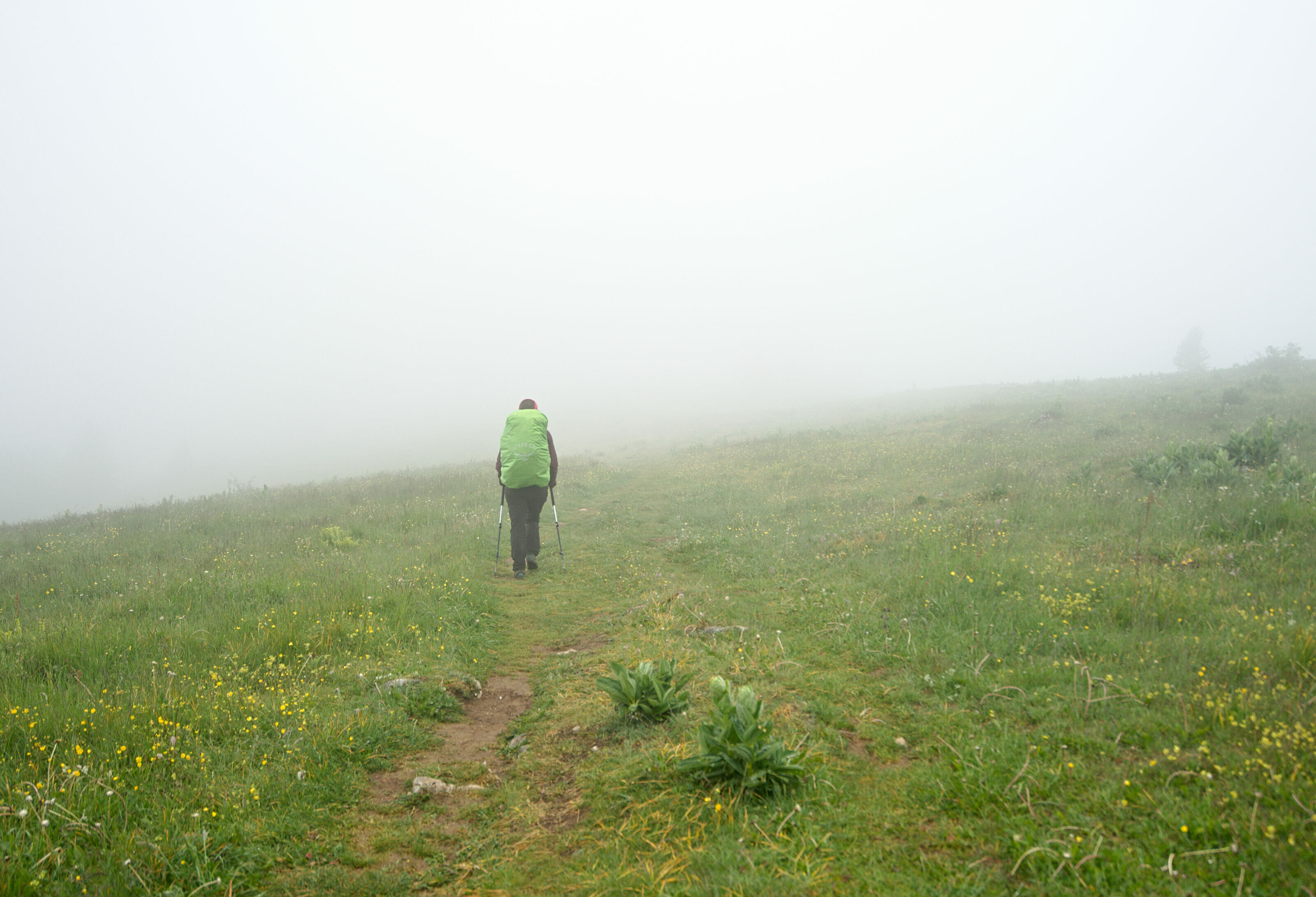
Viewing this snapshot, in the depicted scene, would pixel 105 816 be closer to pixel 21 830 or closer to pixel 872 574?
pixel 21 830

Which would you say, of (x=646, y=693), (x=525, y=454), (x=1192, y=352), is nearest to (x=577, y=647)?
(x=646, y=693)

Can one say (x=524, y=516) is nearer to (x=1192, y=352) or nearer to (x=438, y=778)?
(x=438, y=778)

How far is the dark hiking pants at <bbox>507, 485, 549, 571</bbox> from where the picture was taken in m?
11.3

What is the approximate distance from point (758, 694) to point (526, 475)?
6895 mm

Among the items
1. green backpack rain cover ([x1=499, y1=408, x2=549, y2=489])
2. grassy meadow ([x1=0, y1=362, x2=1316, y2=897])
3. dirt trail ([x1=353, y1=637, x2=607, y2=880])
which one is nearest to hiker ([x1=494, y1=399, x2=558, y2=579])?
green backpack rain cover ([x1=499, y1=408, x2=549, y2=489])

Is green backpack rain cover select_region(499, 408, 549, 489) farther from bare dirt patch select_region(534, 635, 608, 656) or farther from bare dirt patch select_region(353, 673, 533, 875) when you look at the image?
bare dirt patch select_region(353, 673, 533, 875)

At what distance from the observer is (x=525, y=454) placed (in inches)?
437

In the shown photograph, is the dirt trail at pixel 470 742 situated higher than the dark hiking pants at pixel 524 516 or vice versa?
the dark hiking pants at pixel 524 516

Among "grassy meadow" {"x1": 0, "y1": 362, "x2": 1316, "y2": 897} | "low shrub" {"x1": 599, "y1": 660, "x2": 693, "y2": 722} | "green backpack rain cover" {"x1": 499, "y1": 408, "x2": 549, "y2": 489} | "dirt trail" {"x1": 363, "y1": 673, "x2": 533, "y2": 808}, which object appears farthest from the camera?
"green backpack rain cover" {"x1": 499, "y1": 408, "x2": 549, "y2": 489}

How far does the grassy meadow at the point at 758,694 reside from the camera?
3.22 m

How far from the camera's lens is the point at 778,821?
11.8 feet

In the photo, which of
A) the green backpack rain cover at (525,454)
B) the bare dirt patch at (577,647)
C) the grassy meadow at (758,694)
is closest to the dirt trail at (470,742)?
the grassy meadow at (758,694)

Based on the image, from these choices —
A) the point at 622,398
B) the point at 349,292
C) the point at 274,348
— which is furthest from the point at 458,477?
the point at 349,292

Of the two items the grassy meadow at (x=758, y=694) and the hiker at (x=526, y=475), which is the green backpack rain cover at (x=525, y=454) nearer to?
the hiker at (x=526, y=475)
